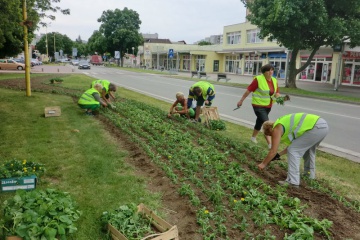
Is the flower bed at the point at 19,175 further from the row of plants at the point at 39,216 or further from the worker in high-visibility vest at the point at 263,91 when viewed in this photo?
the worker in high-visibility vest at the point at 263,91

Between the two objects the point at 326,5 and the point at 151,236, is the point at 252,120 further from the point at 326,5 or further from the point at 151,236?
the point at 326,5

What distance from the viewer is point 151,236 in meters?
3.28

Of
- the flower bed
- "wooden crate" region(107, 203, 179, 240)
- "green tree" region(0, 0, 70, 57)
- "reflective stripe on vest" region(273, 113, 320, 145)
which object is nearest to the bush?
"wooden crate" region(107, 203, 179, 240)

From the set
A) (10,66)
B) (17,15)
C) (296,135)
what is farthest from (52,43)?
(296,135)

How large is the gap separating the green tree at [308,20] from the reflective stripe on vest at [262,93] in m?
12.9

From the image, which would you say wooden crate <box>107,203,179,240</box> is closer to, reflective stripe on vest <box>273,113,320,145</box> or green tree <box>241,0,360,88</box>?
reflective stripe on vest <box>273,113,320,145</box>

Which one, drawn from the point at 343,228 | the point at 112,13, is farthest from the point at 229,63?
the point at 343,228

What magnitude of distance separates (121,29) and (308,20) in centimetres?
5700

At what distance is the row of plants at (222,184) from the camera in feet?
12.2

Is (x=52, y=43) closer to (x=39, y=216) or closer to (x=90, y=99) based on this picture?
(x=90, y=99)

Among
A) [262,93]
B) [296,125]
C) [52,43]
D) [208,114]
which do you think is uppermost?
[52,43]

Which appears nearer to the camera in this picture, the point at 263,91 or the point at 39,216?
the point at 39,216

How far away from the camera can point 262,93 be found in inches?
275

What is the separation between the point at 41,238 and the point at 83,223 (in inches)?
29.8
